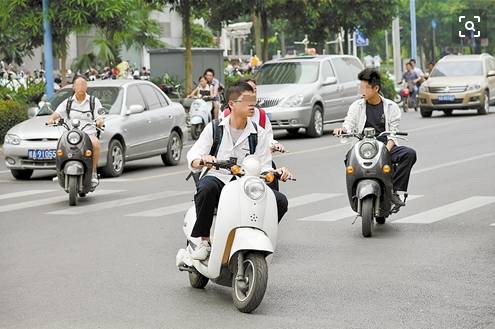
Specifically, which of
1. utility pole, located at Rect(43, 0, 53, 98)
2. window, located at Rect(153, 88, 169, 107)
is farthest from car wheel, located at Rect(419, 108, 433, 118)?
window, located at Rect(153, 88, 169, 107)

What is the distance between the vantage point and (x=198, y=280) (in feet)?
30.8

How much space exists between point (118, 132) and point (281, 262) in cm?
994

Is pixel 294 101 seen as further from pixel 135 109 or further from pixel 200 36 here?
pixel 200 36

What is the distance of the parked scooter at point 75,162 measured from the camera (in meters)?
16.0

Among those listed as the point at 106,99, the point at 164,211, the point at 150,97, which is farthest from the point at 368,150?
the point at 150,97

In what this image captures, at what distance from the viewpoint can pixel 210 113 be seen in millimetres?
29562

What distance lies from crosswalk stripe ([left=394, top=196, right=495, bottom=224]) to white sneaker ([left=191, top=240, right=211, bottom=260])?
477cm

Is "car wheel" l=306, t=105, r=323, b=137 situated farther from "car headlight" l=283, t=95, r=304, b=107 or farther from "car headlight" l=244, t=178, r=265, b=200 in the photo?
"car headlight" l=244, t=178, r=265, b=200

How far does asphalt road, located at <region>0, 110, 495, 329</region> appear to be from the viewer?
832cm

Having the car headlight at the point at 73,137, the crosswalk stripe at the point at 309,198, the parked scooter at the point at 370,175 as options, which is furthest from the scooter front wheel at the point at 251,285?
the car headlight at the point at 73,137

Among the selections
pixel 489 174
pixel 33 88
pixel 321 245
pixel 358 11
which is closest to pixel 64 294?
pixel 321 245

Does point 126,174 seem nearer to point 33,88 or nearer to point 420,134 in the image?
point 420,134

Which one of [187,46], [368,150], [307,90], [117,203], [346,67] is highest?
[187,46]

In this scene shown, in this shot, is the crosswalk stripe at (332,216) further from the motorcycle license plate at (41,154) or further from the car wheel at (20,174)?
the car wheel at (20,174)
